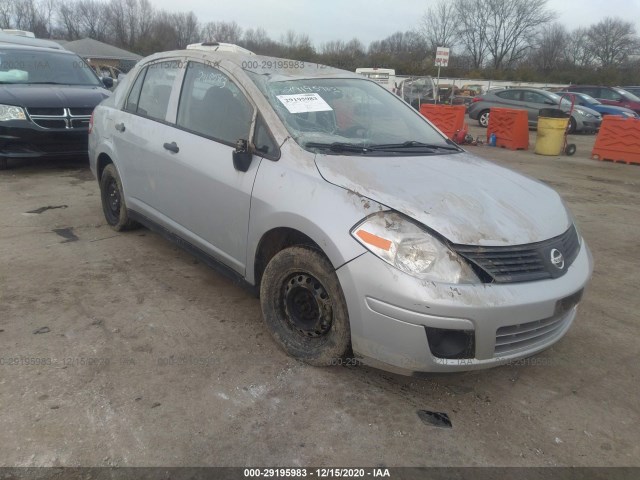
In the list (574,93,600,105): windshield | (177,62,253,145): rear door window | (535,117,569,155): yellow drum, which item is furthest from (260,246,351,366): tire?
(574,93,600,105): windshield

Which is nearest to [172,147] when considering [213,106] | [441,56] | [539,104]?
[213,106]

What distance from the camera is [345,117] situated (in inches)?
141

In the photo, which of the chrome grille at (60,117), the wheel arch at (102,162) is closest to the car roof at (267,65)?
the wheel arch at (102,162)

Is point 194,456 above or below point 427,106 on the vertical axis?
below

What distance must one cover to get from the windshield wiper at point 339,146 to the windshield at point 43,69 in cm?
676

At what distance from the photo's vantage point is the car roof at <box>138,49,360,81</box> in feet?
11.6

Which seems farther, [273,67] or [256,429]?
[273,67]

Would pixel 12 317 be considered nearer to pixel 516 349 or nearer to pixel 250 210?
pixel 250 210

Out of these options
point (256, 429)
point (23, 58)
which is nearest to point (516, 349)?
point (256, 429)

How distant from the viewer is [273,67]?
367 cm

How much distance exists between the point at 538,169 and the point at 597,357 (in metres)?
8.19

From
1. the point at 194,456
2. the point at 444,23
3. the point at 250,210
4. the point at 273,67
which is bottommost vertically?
the point at 194,456

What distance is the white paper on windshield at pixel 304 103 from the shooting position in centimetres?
332

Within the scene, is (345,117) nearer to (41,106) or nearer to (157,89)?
(157,89)
